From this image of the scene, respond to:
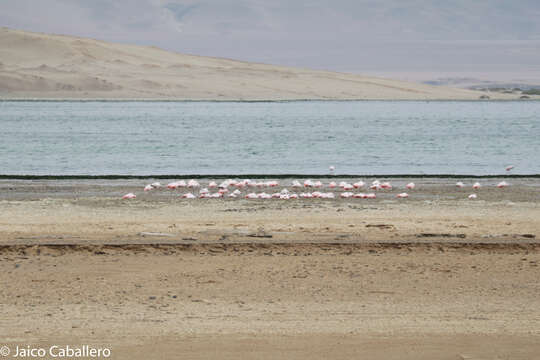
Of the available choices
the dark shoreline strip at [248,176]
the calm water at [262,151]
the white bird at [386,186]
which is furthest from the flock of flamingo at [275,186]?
the calm water at [262,151]

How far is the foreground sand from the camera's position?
5.79 m

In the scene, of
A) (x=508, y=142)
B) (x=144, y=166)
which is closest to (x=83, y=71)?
Answer: (x=508, y=142)

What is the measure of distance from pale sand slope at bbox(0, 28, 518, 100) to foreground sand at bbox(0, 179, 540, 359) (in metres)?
89.0

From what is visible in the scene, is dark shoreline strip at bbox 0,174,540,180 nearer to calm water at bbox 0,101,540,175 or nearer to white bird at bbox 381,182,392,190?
calm water at bbox 0,101,540,175

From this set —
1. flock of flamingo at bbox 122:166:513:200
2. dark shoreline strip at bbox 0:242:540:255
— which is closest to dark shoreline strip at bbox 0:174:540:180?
flock of flamingo at bbox 122:166:513:200

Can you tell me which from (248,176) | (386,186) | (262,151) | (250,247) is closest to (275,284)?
(250,247)

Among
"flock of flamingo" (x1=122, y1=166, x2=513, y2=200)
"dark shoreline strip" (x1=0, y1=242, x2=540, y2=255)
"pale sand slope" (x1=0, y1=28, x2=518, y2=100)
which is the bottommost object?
"flock of flamingo" (x1=122, y1=166, x2=513, y2=200)

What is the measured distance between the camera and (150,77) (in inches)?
4592

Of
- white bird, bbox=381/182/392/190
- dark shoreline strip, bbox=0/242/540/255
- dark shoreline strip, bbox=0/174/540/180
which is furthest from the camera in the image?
dark shoreline strip, bbox=0/174/540/180

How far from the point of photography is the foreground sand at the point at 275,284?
5785 millimetres

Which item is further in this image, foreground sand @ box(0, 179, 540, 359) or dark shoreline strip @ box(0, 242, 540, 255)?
dark shoreline strip @ box(0, 242, 540, 255)

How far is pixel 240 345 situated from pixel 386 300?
164cm

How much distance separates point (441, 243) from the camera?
8.95 meters

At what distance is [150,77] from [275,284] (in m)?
111
